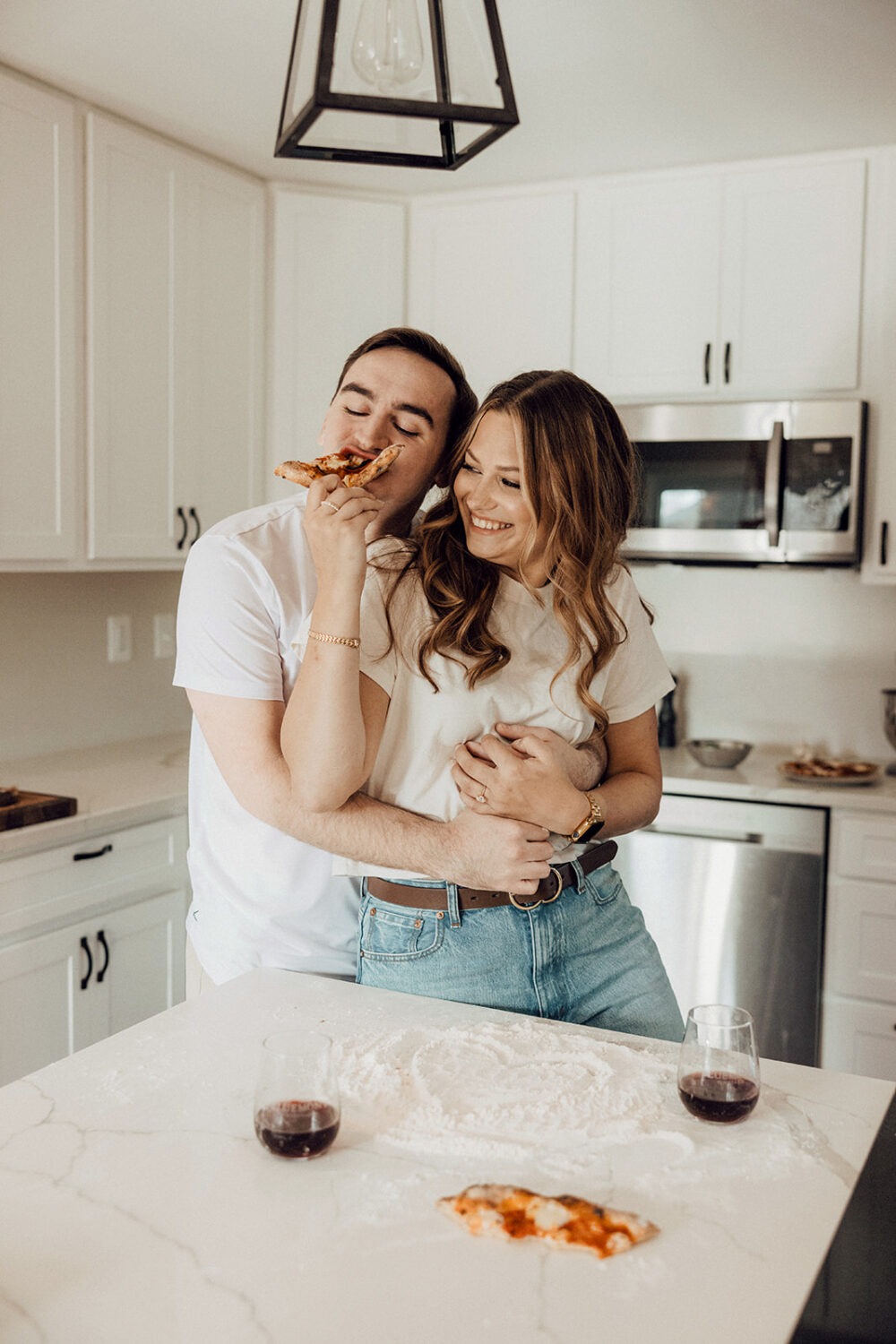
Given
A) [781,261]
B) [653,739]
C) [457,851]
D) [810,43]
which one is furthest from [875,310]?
[457,851]

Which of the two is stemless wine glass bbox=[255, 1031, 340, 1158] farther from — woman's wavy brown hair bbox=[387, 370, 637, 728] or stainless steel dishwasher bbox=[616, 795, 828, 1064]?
stainless steel dishwasher bbox=[616, 795, 828, 1064]

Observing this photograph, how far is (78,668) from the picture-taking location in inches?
128

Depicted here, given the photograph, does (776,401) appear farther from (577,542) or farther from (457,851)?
(457,851)

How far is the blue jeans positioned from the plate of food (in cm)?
158

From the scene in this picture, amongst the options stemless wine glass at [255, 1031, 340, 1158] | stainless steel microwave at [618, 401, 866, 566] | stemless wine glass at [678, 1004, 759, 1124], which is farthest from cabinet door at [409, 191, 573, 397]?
stemless wine glass at [255, 1031, 340, 1158]

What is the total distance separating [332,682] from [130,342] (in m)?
1.86

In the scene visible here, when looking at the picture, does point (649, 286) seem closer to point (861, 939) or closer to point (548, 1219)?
point (861, 939)

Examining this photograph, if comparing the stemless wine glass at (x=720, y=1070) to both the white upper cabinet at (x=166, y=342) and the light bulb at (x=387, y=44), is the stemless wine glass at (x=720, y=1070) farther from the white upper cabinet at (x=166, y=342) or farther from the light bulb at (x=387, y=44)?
Answer: the white upper cabinet at (x=166, y=342)

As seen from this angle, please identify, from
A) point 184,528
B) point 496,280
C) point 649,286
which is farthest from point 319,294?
point 649,286

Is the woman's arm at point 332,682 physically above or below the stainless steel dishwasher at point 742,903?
above

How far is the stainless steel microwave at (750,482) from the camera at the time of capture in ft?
9.86

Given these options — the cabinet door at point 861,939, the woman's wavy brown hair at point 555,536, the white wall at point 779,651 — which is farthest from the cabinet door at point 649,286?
the woman's wavy brown hair at point 555,536

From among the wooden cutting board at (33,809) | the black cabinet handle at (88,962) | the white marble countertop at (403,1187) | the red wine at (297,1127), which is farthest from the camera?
the black cabinet handle at (88,962)

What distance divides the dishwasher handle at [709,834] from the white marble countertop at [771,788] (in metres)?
0.09
